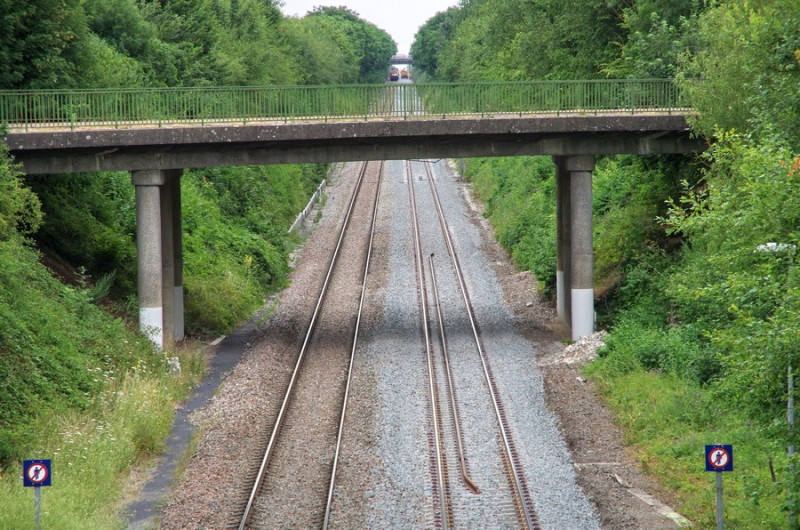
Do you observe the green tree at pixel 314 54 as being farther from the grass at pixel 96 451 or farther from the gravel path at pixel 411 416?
the grass at pixel 96 451

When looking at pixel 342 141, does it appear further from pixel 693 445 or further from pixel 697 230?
pixel 693 445

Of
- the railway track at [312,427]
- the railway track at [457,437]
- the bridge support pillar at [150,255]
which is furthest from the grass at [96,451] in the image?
the railway track at [457,437]

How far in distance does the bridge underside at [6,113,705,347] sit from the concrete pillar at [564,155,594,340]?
3cm

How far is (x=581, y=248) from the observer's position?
29.5 meters

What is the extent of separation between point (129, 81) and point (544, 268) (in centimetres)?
1926

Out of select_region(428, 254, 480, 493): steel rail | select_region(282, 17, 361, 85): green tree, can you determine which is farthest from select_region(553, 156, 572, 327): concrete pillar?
select_region(282, 17, 361, 85): green tree

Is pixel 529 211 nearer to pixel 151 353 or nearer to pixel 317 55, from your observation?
pixel 151 353

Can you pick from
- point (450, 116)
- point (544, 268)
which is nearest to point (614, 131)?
point (450, 116)

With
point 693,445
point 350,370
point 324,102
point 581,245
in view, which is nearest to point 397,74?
point 581,245

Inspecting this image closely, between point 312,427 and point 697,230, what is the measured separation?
9174 mm

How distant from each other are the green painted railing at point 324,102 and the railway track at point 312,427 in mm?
6699

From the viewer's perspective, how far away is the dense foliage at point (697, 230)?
13.9 metres

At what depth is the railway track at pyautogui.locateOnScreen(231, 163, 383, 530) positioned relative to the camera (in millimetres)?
17203

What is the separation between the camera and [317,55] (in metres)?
91.6
